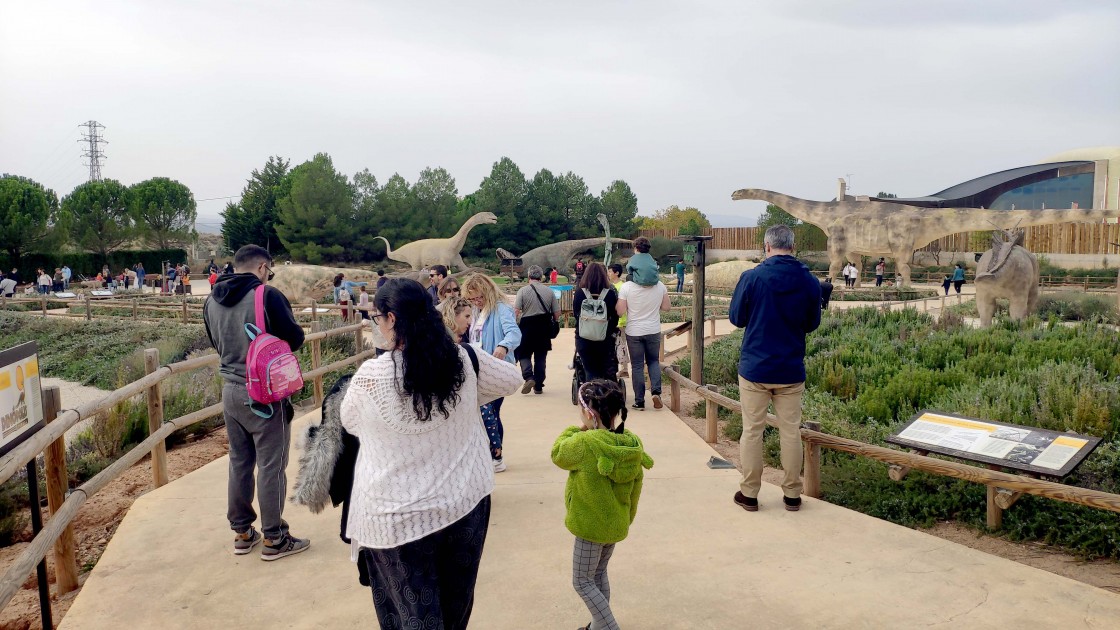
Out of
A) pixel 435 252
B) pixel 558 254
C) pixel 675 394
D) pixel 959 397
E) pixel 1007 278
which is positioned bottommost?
pixel 675 394

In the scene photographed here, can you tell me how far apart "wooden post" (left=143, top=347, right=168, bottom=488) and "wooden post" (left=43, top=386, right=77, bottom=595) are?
1315mm

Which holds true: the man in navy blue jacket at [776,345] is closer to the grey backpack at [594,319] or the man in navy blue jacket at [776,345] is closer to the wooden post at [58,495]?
the grey backpack at [594,319]

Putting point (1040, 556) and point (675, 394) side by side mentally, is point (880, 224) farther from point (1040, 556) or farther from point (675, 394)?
point (1040, 556)

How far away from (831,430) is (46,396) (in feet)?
17.4

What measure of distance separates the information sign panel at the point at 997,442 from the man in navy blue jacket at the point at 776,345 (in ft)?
2.72

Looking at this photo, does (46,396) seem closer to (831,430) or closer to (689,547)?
(689,547)

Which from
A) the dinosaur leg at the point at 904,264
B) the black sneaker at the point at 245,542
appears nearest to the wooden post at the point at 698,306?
the black sneaker at the point at 245,542

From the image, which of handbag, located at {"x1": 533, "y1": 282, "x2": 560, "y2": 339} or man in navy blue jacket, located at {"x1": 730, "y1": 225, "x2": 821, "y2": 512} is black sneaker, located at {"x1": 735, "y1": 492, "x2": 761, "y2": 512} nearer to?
man in navy blue jacket, located at {"x1": 730, "y1": 225, "x2": 821, "y2": 512}

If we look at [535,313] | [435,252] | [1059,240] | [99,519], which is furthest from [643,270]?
[1059,240]

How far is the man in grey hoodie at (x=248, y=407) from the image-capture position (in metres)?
3.77

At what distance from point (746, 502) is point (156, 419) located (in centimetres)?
398

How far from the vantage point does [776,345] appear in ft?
14.2

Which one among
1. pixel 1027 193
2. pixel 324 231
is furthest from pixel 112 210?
pixel 1027 193

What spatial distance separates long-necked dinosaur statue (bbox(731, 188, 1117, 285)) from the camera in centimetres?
2141
